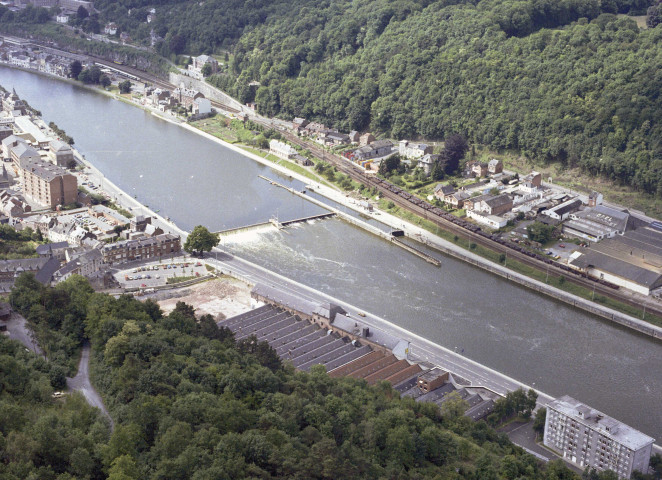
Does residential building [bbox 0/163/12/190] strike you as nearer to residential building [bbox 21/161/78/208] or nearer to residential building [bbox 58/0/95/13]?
residential building [bbox 21/161/78/208]

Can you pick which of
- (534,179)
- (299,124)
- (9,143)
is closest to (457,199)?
(534,179)

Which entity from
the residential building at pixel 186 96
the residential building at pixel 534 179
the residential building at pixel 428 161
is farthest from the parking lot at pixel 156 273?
the residential building at pixel 186 96

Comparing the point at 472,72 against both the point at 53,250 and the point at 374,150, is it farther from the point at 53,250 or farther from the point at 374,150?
the point at 53,250

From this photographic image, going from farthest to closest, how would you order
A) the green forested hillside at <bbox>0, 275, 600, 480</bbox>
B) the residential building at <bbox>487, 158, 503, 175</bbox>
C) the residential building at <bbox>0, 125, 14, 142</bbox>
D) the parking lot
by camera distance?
the residential building at <bbox>0, 125, 14, 142</bbox>
the residential building at <bbox>487, 158, 503, 175</bbox>
the parking lot
the green forested hillside at <bbox>0, 275, 600, 480</bbox>

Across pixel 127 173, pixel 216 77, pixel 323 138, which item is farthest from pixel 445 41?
pixel 127 173

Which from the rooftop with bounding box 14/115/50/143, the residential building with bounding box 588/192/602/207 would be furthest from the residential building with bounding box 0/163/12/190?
Answer: the residential building with bounding box 588/192/602/207

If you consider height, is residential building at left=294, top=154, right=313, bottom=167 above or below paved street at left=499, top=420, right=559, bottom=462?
above

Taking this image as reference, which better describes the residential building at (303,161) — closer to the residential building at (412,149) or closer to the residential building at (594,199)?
the residential building at (412,149)
